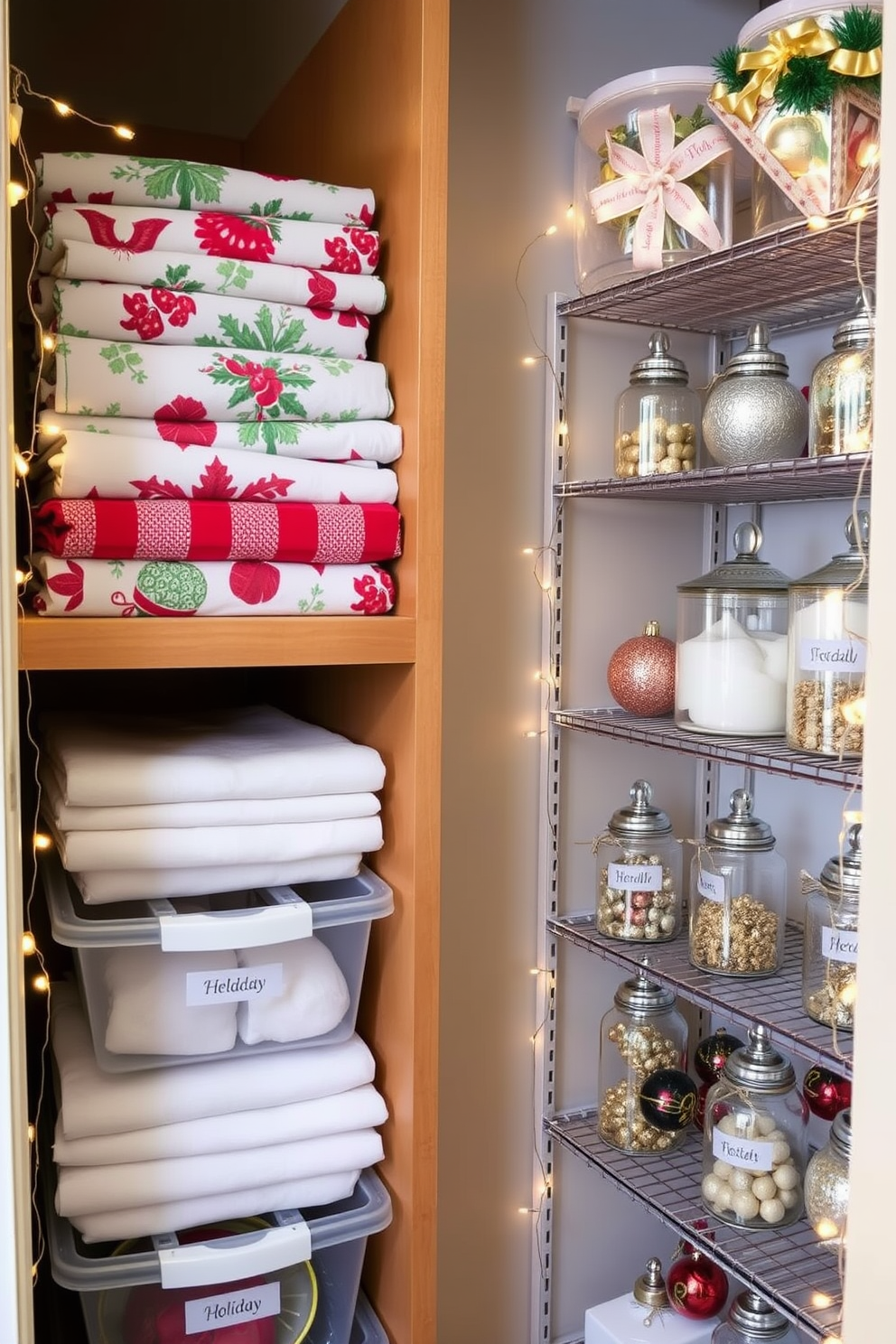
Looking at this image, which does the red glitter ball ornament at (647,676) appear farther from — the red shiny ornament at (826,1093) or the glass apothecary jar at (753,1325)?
the glass apothecary jar at (753,1325)

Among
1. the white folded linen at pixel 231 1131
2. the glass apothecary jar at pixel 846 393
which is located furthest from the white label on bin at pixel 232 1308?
the glass apothecary jar at pixel 846 393

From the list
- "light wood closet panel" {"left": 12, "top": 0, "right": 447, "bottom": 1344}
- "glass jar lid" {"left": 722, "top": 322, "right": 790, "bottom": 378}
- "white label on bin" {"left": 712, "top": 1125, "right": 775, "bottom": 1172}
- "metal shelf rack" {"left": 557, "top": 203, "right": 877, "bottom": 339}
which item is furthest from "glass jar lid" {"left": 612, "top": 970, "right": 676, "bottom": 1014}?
"metal shelf rack" {"left": 557, "top": 203, "right": 877, "bottom": 339}

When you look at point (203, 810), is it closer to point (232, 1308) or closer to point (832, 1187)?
point (232, 1308)

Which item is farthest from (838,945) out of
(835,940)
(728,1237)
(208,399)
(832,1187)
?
(208,399)

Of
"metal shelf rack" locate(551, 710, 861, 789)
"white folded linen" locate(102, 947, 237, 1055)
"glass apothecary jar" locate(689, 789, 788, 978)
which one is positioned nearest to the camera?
"white folded linen" locate(102, 947, 237, 1055)

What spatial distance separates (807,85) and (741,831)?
854 mm

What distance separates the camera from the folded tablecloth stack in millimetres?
1010

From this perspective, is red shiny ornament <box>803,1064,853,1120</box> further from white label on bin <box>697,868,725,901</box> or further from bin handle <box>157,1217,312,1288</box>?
bin handle <box>157,1217,312,1288</box>

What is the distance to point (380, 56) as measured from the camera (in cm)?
115

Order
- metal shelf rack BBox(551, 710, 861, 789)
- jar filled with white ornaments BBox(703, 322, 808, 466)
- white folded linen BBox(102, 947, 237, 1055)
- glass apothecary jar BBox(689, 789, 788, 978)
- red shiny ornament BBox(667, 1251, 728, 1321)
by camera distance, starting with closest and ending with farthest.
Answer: white folded linen BBox(102, 947, 237, 1055), metal shelf rack BBox(551, 710, 861, 789), jar filled with white ornaments BBox(703, 322, 808, 466), glass apothecary jar BBox(689, 789, 788, 978), red shiny ornament BBox(667, 1251, 728, 1321)

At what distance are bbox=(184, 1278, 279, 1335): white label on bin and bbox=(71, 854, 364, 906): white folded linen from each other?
38 centimetres

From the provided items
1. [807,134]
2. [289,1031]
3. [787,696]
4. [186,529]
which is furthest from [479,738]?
[807,134]

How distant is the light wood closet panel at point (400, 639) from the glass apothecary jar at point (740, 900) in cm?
47

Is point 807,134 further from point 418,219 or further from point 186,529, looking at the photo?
point 186,529
